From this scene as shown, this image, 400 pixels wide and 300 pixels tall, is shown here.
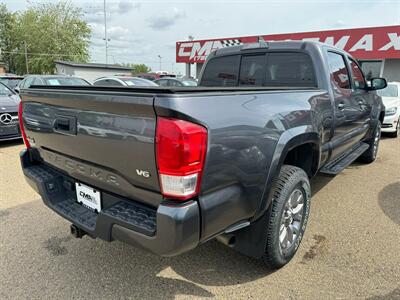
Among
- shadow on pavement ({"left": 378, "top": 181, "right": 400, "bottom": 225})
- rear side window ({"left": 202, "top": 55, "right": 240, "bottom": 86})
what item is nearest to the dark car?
rear side window ({"left": 202, "top": 55, "right": 240, "bottom": 86})

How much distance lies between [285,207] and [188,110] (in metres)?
1.38

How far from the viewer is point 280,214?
237cm

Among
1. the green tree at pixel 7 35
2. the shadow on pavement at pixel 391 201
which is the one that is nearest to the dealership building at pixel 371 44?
the shadow on pavement at pixel 391 201

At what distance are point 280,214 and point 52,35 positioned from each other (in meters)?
48.4

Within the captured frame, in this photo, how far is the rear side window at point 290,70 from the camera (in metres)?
3.31

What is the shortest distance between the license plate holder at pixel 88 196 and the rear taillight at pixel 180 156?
28.7 inches

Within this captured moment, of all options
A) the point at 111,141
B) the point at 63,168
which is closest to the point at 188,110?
the point at 111,141

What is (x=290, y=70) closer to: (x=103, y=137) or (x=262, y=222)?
(x=262, y=222)

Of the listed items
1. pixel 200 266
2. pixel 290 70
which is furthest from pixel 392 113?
pixel 200 266

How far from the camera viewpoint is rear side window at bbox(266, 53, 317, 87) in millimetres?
3314

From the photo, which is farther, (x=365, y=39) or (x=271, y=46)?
(x=365, y=39)

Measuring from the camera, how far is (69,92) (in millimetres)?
2105

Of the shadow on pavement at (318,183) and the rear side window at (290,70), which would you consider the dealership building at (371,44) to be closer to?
the shadow on pavement at (318,183)

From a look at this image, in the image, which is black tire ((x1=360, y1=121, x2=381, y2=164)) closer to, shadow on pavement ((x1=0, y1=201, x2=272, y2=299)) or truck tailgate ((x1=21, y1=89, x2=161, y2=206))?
shadow on pavement ((x1=0, y1=201, x2=272, y2=299))
